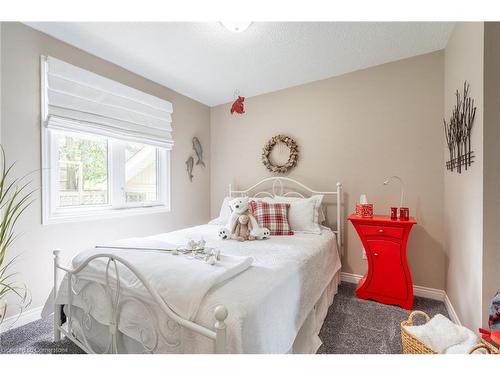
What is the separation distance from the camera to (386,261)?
227cm

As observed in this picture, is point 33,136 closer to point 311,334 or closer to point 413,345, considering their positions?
point 311,334

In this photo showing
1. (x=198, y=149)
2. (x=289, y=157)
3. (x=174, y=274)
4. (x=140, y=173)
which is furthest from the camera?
(x=198, y=149)

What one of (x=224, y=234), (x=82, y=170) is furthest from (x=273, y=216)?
(x=82, y=170)

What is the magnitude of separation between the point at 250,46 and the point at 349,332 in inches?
96.6

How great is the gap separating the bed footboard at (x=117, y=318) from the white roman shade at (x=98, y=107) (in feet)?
3.94

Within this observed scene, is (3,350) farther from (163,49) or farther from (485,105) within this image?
(485,105)

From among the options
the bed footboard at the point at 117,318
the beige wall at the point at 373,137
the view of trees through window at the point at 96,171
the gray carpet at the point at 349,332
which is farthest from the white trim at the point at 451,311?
the view of trees through window at the point at 96,171

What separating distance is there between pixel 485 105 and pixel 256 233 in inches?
68.3

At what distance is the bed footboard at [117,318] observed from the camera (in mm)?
878

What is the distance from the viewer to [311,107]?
2.98 metres

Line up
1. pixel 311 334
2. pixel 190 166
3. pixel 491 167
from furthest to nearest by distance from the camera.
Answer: pixel 190 166 < pixel 311 334 < pixel 491 167

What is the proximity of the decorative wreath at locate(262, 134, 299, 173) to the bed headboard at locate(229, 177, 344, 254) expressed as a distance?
126mm

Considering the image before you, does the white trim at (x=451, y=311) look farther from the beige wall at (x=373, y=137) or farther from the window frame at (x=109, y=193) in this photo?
the window frame at (x=109, y=193)
